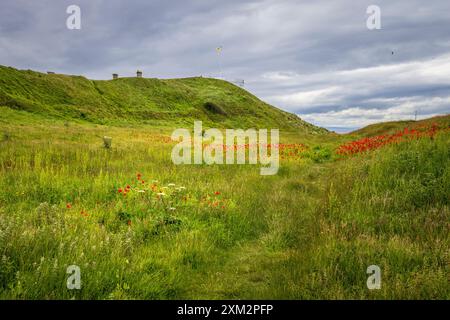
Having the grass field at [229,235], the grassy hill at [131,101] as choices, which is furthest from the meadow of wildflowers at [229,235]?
the grassy hill at [131,101]

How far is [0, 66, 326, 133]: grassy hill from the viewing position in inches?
1775

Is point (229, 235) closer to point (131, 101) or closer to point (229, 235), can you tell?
point (229, 235)

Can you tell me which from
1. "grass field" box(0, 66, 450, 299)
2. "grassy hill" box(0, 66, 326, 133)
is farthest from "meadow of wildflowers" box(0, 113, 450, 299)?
"grassy hill" box(0, 66, 326, 133)

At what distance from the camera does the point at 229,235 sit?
633 centimetres

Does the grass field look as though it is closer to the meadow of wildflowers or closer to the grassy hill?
the meadow of wildflowers

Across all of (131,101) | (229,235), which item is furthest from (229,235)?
(131,101)

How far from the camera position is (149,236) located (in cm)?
566

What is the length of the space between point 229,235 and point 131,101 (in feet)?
202
